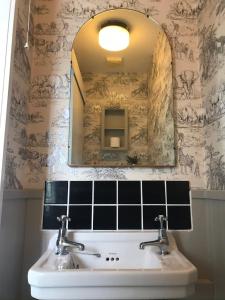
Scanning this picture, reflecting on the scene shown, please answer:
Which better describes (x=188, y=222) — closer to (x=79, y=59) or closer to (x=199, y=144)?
(x=199, y=144)

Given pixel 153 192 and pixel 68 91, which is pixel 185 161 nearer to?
pixel 153 192

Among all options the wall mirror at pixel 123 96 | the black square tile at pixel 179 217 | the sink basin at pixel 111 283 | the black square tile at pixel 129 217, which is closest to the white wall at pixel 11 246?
the sink basin at pixel 111 283

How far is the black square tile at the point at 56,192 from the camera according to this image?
115 cm

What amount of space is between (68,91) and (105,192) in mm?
550

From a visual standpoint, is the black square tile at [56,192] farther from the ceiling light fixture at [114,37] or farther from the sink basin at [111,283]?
the ceiling light fixture at [114,37]

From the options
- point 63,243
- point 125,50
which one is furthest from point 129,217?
point 125,50

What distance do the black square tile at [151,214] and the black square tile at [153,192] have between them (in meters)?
0.03

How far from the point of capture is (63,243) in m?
1.02

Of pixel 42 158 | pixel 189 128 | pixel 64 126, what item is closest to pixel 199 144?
pixel 189 128

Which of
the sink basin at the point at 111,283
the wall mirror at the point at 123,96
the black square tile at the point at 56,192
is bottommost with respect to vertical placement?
the sink basin at the point at 111,283

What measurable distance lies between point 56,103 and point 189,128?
0.69 metres

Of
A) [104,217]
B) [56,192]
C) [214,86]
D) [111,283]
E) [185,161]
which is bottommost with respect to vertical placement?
[111,283]

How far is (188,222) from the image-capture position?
3.78 ft

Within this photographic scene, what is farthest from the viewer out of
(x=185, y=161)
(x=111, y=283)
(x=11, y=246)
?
(x=185, y=161)
